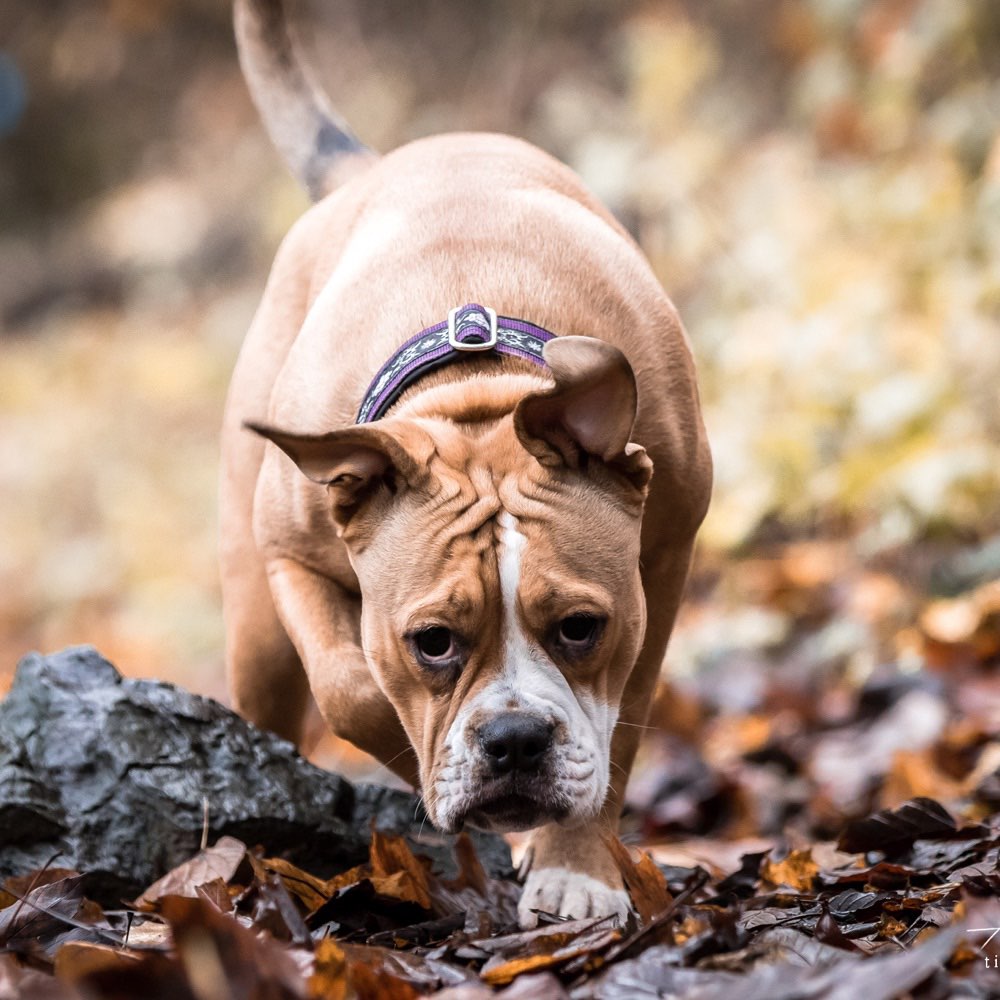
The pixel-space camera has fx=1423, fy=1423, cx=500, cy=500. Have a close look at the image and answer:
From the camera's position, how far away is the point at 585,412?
11.5ft

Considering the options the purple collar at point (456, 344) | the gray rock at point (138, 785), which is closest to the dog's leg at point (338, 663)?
the gray rock at point (138, 785)

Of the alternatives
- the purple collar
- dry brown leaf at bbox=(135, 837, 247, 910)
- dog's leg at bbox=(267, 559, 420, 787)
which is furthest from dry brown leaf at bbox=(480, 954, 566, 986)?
the purple collar

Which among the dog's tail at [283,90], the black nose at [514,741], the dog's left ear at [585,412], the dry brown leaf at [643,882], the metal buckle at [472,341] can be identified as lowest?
the dry brown leaf at [643,882]

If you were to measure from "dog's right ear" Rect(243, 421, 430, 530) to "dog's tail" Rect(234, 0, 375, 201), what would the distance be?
7.66 feet

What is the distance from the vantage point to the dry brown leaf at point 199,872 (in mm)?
3363

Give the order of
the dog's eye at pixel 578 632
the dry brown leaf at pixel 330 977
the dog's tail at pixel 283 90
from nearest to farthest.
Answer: the dry brown leaf at pixel 330 977 < the dog's eye at pixel 578 632 < the dog's tail at pixel 283 90

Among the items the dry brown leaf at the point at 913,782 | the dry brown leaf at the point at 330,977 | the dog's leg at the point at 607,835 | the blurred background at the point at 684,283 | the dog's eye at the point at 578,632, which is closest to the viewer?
the dry brown leaf at the point at 330,977

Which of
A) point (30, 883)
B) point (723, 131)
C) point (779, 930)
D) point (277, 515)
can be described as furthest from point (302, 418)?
point (723, 131)

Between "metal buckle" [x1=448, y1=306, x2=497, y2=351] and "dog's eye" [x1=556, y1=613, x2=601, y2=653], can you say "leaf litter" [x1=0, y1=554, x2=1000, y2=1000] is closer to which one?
"dog's eye" [x1=556, y1=613, x2=601, y2=653]

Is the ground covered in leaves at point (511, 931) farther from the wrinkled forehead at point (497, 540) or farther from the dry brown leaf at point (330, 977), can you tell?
the wrinkled forehead at point (497, 540)

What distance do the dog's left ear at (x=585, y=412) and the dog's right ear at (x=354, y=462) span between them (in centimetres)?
30

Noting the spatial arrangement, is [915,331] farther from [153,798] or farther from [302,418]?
[153,798]

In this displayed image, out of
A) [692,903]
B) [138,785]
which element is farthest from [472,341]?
[692,903]

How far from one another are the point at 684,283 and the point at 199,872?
813 cm
